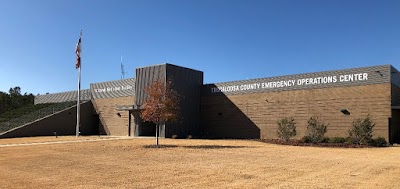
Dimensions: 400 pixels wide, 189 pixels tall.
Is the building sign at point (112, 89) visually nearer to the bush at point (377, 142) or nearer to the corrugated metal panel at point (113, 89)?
the corrugated metal panel at point (113, 89)

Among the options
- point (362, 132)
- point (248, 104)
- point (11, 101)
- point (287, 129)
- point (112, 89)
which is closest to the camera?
point (362, 132)

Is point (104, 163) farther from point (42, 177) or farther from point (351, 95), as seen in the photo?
point (351, 95)

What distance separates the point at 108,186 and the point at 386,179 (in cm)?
770

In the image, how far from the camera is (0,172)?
42.8 feet

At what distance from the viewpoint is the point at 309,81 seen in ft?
111

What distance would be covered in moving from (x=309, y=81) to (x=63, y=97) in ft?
134

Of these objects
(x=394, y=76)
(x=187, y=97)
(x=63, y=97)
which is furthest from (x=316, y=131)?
(x=63, y=97)

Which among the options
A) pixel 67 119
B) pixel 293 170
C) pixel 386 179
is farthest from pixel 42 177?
pixel 67 119

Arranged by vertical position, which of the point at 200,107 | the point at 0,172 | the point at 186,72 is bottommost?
the point at 0,172

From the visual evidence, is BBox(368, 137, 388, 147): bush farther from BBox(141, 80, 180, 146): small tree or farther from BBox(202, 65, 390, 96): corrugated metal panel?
BBox(141, 80, 180, 146): small tree

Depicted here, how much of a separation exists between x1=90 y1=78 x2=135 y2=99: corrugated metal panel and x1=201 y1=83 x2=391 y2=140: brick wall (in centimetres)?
922

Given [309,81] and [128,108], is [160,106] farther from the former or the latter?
[128,108]

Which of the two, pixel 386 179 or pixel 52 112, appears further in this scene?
pixel 52 112

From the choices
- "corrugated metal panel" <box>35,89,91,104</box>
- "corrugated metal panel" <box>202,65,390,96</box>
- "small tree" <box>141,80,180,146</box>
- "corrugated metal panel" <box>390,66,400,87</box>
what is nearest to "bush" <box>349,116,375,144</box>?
"corrugated metal panel" <box>202,65,390,96</box>
